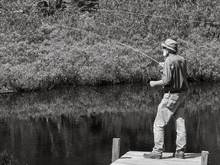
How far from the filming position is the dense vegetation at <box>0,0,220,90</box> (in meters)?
26.8

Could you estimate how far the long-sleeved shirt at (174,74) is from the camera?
975 centimetres

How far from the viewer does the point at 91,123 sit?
1864 centimetres

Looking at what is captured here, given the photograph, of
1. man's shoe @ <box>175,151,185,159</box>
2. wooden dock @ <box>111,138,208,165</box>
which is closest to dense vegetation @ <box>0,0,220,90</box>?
wooden dock @ <box>111,138,208,165</box>

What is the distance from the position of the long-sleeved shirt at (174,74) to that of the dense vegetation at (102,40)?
54.4 ft

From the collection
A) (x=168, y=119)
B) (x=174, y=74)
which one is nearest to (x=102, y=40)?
(x=168, y=119)

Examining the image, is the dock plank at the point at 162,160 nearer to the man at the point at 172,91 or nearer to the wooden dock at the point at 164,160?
the wooden dock at the point at 164,160

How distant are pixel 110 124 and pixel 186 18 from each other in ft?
50.6

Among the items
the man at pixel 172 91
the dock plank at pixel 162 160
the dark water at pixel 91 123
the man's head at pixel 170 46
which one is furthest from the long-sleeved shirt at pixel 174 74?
the dark water at pixel 91 123

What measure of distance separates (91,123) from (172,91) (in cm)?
894

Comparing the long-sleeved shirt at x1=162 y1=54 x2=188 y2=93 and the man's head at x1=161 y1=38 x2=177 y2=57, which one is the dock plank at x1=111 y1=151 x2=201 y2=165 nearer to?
the long-sleeved shirt at x1=162 y1=54 x2=188 y2=93

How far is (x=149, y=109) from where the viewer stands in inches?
810

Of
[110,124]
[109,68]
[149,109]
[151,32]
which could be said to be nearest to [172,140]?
[110,124]

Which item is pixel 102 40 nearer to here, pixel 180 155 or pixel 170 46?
pixel 170 46

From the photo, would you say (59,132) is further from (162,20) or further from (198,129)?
(162,20)
